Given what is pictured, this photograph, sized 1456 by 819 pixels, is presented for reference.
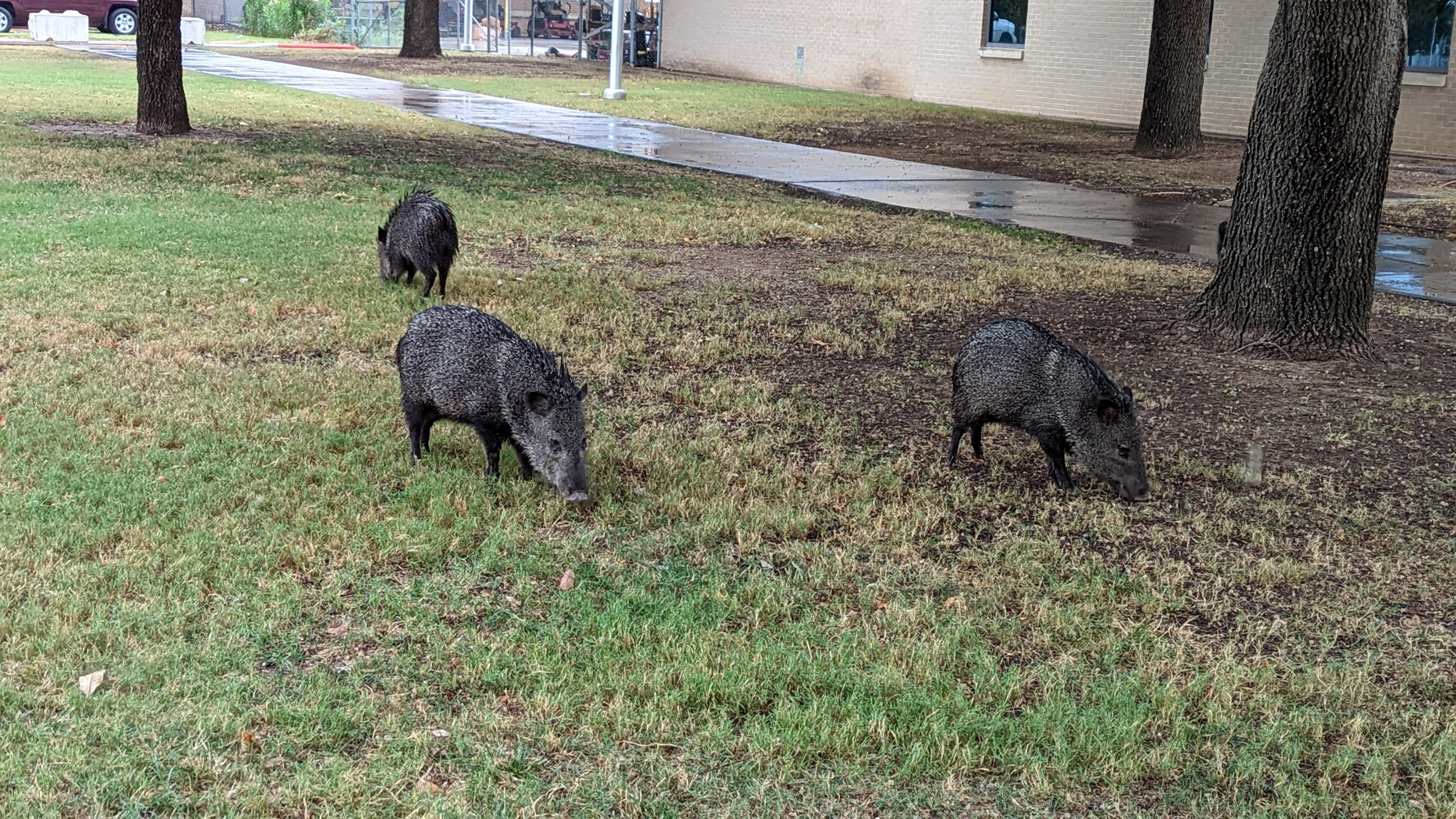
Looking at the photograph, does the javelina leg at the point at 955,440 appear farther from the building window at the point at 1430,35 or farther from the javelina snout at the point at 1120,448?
the building window at the point at 1430,35

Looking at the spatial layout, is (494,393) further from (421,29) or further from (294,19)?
(294,19)

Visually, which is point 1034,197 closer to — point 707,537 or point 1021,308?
point 1021,308

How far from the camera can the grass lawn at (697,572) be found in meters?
3.37

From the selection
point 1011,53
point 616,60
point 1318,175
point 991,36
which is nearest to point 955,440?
point 1318,175

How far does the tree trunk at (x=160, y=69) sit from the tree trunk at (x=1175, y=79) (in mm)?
12626

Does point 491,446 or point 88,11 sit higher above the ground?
point 88,11

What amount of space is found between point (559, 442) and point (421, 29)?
32.6m

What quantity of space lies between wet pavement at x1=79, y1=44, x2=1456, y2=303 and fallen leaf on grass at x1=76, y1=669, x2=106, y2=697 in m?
9.17

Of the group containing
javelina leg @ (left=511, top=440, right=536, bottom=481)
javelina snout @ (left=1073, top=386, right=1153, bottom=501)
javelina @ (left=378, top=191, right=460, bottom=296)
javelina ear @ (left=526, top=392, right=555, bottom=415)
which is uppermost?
javelina @ (left=378, top=191, right=460, bottom=296)

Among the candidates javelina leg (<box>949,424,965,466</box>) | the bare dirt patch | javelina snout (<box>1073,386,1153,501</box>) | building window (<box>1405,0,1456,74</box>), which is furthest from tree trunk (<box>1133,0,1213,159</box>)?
javelina snout (<box>1073,386,1153,501</box>)

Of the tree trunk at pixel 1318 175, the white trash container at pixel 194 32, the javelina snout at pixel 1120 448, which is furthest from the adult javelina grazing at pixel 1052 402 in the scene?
the white trash container at pixel 194 32

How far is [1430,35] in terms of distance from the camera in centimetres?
1997

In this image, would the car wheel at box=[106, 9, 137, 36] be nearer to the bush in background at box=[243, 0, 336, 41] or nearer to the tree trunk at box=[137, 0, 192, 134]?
the bush in background at box=[243, 0, 336, 41]

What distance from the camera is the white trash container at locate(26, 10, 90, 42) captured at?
3712 cm
